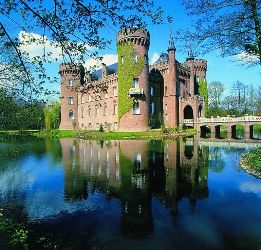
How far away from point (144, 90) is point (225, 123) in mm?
14626

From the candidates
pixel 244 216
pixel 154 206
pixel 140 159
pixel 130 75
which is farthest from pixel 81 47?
pixel 130 75

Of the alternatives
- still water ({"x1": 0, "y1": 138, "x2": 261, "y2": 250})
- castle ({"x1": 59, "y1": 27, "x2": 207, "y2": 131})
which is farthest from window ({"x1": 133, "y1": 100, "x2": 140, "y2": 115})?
still water ({"x1": 0, "y1": 138, "x2": 261, "y2": 250})

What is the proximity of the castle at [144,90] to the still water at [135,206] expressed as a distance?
27.6 m

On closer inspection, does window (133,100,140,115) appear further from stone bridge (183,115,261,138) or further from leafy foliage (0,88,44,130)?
leafy foliage (0,88,44,130)

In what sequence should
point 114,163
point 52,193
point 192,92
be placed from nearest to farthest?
point 52,193, point 114,163, point 192,92

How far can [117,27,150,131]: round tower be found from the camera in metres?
46.0

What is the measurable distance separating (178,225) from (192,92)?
48.4m

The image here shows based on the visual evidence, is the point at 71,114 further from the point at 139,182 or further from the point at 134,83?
the point at 139,182

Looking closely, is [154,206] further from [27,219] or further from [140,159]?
[140,159]

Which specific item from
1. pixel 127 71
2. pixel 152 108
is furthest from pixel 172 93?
pixel 127 71

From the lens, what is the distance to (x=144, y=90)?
1831 inches

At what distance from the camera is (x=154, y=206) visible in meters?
10.2

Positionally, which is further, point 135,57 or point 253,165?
point 135,57

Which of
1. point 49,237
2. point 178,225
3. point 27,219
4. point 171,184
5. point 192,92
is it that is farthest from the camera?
point 192,92
